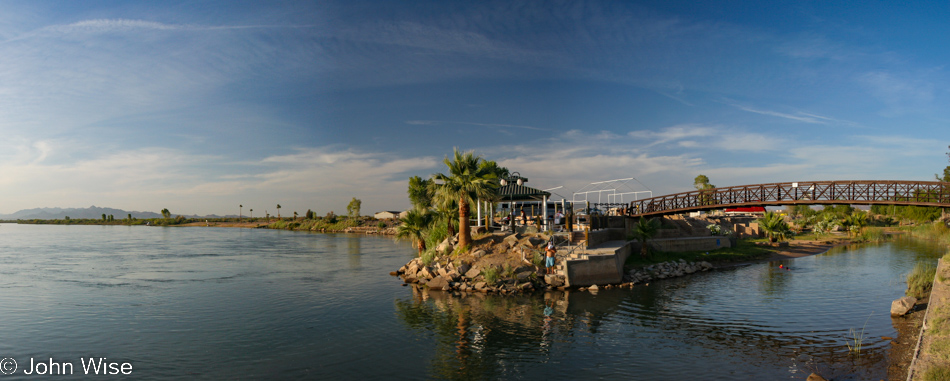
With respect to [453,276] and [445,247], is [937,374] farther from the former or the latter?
[445,247]

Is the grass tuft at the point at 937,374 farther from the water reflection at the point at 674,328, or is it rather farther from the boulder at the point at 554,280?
the boulder at the point at 554,280

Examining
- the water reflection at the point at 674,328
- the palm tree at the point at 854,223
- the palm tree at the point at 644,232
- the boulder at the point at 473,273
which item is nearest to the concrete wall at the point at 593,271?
the water reflection at the point at 674,328

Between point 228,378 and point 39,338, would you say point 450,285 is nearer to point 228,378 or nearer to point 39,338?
point 228,378

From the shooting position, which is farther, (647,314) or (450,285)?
(450,285)

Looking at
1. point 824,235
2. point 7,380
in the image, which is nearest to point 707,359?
point 7,380

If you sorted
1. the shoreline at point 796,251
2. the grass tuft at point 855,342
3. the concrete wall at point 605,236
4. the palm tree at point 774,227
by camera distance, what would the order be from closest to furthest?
the grass tuft at point 855,342 → the concrete wall at point 605,236 → the shoreline at point 796,251 → the palm tree at point 774,227

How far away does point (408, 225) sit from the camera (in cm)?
3950

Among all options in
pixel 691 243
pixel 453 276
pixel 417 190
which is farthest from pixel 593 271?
pixel 417 190

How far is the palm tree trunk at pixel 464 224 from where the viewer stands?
104 feet

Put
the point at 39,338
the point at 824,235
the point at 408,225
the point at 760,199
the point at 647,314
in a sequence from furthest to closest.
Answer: the point at 824,235 < the point at 408,225 < the point at 760,199 < the point at 647,314 < the point at 39,338

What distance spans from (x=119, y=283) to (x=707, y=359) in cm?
3698

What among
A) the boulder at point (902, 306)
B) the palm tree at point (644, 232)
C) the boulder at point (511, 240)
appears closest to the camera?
the boulder at point (902, 306)

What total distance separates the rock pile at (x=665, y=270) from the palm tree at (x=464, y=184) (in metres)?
11.1

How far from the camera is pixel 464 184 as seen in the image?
31172 millimetres
